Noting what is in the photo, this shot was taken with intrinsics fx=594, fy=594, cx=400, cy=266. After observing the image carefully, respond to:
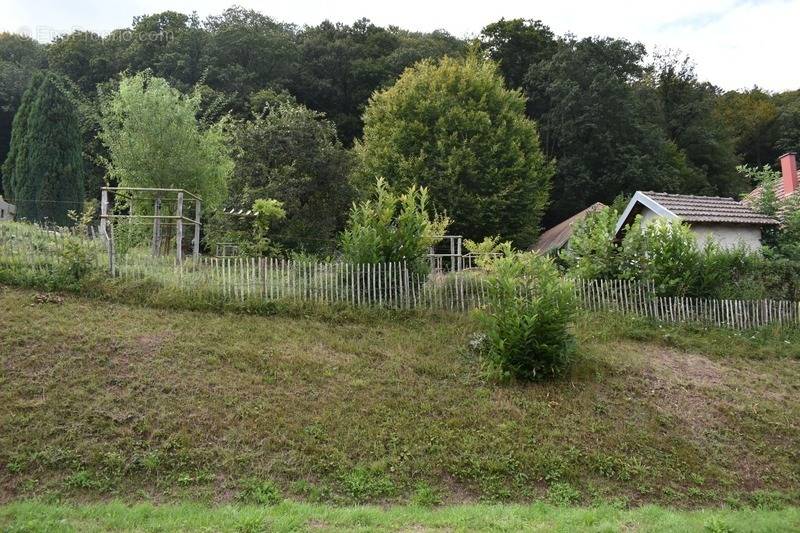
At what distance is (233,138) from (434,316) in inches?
507

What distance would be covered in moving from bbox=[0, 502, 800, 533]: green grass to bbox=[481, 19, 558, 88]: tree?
3600 cm

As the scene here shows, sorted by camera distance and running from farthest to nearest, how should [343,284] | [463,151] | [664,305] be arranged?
[463,151]
[664,305]
[343,284]

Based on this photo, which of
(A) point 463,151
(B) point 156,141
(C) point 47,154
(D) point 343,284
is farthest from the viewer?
(C) point 47,154

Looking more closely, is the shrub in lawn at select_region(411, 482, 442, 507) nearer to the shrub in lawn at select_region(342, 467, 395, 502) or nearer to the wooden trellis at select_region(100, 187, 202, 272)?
the shrub in lawn at select_region(342, 467, 395, 502)

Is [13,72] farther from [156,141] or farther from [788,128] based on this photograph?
[788,128]

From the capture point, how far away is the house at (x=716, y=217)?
57.9ft

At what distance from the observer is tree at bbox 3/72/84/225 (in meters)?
32.1

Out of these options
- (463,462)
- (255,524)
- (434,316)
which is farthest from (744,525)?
(434,316)

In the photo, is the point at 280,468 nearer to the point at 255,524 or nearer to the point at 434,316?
the point at 255,524

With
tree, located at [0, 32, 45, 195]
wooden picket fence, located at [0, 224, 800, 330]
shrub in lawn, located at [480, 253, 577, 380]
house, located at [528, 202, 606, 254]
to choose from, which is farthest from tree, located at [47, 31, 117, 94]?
shrub in lawn, located at [480, 253, 577, 380]

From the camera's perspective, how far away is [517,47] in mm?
39969

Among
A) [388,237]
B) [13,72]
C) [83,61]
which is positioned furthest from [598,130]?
[13,72]

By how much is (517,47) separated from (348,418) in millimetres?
36705

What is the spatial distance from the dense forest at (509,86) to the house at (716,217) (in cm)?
1359
